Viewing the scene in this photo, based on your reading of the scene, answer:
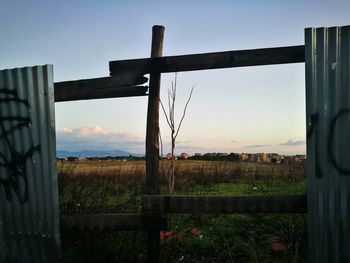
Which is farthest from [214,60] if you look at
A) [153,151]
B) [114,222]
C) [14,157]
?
[14,157]

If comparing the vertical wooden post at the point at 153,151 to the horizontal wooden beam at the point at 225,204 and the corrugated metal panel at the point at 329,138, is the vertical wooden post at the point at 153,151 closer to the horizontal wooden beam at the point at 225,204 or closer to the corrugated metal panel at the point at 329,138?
the horizontal wooden beam at the point at 225,204

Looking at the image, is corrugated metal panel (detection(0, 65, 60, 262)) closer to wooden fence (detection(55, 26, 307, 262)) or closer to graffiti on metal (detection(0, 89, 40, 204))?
graffiti on metal (detection(0, 89, 40, 204))

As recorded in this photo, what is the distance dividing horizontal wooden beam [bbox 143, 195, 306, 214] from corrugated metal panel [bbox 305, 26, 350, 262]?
0.18 meters

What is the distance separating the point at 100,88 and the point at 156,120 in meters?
0.71

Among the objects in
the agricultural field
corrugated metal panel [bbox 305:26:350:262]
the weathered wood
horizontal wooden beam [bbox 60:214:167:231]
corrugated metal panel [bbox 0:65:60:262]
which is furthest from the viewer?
the agricultural field

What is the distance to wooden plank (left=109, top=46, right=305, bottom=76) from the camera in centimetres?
366

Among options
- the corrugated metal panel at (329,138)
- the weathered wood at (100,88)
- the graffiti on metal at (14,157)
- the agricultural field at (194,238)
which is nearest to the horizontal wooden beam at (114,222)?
the agricultural field at (194,238)

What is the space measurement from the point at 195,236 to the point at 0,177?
2820mm

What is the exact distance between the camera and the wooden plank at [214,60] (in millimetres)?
3658

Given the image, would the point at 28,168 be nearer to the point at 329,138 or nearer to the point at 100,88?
the point at 100,88

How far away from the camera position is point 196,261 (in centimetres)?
499

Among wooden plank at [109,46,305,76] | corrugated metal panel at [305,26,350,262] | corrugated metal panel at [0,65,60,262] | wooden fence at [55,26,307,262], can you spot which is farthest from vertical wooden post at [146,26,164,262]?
corrugated metal panel at [305,26,350,262]

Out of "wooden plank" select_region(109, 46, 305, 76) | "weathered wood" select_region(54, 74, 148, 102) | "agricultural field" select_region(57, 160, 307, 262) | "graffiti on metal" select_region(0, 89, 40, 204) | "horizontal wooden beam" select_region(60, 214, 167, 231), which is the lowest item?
"agricultural field" select_region(57, 160, 307, 262)

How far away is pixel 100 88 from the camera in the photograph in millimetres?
4184
